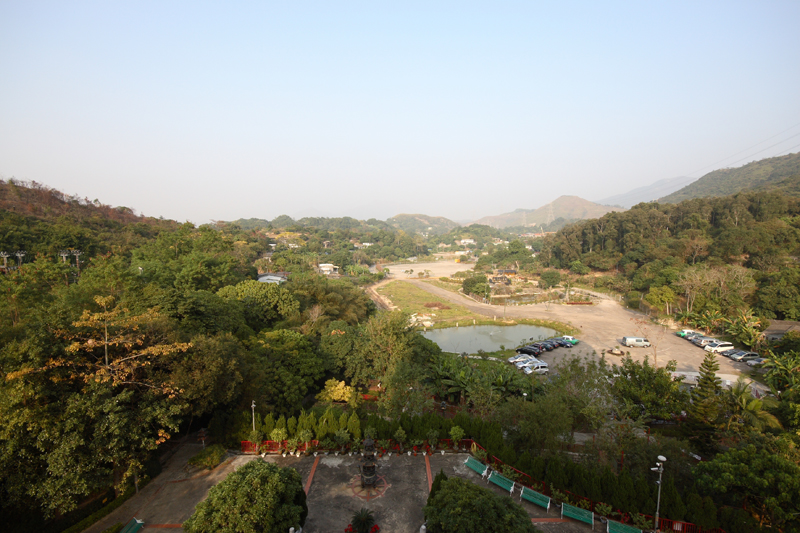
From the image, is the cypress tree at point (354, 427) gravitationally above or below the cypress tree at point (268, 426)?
below

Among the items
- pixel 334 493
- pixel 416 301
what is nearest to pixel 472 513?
pixel 334 493

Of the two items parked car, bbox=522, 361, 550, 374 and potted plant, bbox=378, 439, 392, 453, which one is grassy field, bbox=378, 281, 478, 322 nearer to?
parked car, bbox=522, 361, 550, 374

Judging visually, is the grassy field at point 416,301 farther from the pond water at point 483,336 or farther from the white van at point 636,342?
the white van at point 636,342

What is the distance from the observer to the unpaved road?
83.5 ft

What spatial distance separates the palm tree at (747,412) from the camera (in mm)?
12719

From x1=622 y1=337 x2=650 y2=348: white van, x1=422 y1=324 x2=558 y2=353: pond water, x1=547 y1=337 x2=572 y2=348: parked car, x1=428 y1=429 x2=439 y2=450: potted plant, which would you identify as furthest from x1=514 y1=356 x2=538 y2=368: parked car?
x1=428 y1=429 x2=439 y2=450: potted plant

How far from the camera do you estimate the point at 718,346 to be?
88.1ft

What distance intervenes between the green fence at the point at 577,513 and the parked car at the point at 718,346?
24196 mm

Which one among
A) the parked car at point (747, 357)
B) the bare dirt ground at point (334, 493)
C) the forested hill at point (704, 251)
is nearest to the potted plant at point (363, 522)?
the bare dirt ground at point (334, 493)

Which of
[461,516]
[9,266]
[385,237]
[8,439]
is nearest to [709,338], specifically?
[461,516]

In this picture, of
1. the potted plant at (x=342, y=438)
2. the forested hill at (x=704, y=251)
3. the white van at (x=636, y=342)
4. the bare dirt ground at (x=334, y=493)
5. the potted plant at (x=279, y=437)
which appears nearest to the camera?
the bare dirt ground at (x=334, y=493)

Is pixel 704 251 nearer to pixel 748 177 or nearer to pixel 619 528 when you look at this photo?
pixel 619 528

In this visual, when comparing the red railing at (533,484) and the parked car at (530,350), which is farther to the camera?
the parked car at (530,350)

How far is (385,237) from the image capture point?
131000mm
